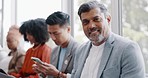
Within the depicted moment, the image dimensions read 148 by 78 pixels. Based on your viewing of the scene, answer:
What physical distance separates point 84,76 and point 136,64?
0.40 meters

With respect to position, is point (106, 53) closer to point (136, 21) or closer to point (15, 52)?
point (136, 21)

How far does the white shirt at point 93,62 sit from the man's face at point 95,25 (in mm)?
102

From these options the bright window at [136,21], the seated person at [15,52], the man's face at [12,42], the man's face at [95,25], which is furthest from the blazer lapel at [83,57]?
the man's face at [12,42]

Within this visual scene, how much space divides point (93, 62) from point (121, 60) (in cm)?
26

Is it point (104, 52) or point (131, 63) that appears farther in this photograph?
point (104, 52)

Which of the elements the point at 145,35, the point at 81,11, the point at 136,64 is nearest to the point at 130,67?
the point at 136,64

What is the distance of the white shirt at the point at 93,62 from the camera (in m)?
1.90

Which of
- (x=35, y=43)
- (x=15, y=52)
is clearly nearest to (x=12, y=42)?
(x=15, y=52)

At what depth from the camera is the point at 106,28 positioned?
184 cm

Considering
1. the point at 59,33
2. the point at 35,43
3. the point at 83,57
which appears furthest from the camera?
the point at 35,43

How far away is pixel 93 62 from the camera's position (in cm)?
194

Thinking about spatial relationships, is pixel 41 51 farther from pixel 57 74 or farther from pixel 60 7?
pixel 60 7

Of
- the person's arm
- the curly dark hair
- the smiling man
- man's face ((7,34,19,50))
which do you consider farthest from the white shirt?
man's face ((7,34,19,50))

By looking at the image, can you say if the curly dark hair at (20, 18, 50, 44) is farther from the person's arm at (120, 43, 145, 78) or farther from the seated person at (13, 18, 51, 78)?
the person's arm at (120, 43, 145, 78)
